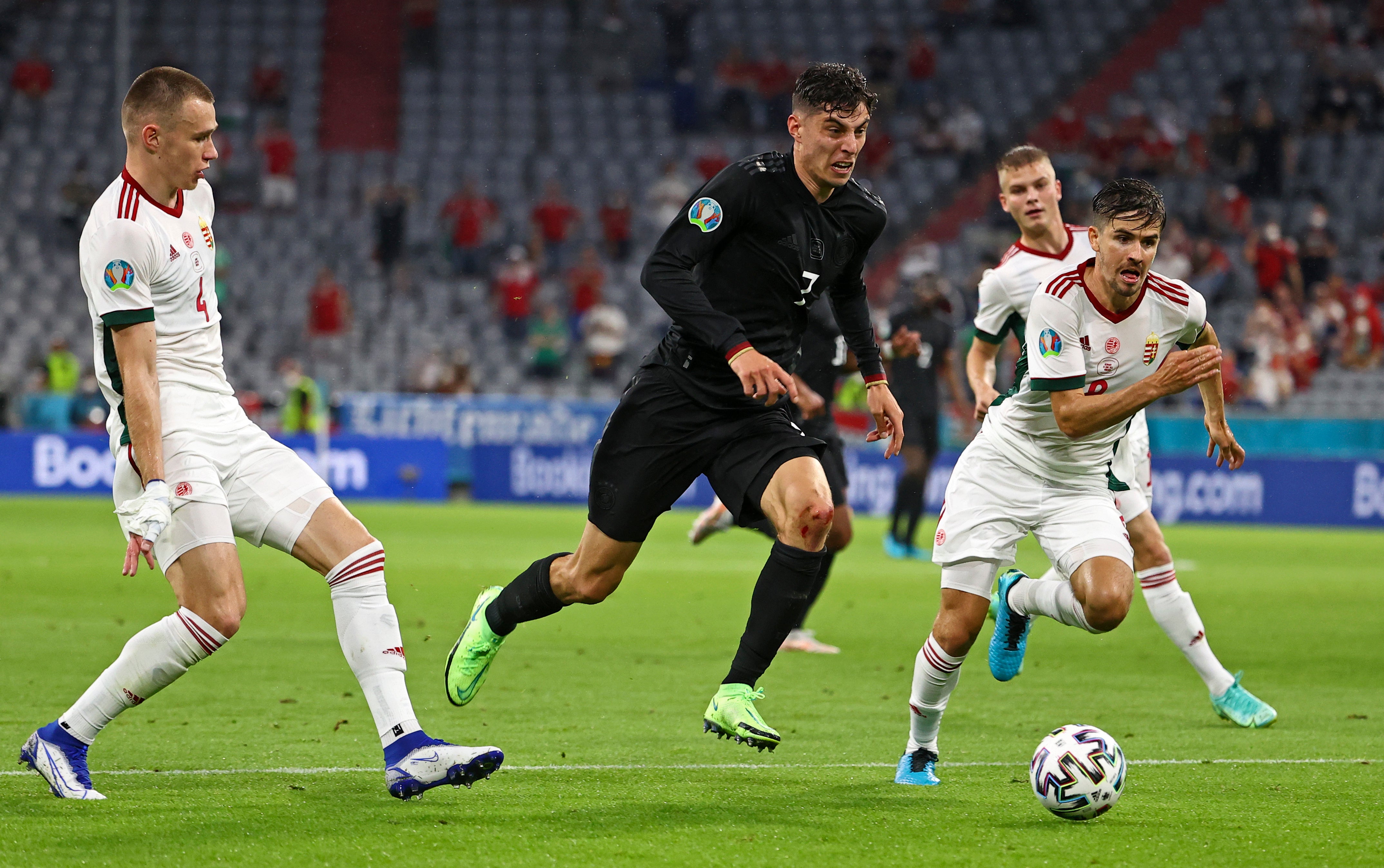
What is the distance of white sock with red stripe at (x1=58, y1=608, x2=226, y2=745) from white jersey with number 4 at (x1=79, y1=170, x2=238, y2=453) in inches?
23.9

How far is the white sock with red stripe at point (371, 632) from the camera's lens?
201 inches

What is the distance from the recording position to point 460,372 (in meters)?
24.0

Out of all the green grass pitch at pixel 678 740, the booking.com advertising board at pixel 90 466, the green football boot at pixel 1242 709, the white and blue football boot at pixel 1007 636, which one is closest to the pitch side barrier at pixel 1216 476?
the booking.com advertising board at pixel 90 466

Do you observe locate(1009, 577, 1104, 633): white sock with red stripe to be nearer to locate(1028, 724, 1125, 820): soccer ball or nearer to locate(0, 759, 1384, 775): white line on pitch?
locate(0, 759, 1384, 775): white line on pitch

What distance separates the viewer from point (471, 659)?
612 cm

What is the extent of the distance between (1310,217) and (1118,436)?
70.2 ft

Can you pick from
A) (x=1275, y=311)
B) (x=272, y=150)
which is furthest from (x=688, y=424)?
(x=272, y=150)

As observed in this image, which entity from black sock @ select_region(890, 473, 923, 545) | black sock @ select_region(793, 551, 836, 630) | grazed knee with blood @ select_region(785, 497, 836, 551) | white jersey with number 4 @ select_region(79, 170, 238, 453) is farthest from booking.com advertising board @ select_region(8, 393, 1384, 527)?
white jersey with number 4 @ select_region(79, 170, 238, 453)

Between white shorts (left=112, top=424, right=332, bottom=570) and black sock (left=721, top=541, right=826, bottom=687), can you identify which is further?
black sock (left=721, top=541, right=826, bottom=687)

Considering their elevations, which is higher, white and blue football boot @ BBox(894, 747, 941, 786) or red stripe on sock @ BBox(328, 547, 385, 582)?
red stripe on sock @ BBox(328, 547, 385, 582)

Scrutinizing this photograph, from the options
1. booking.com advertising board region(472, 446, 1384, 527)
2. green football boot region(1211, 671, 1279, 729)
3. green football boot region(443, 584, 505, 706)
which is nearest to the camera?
green football boot region(443, 584, 505, 706)

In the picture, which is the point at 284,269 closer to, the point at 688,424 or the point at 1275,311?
the point at 1275,311

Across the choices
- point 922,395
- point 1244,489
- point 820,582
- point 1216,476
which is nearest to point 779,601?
point 820,582

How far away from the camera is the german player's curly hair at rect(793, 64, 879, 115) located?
18.1 ft
